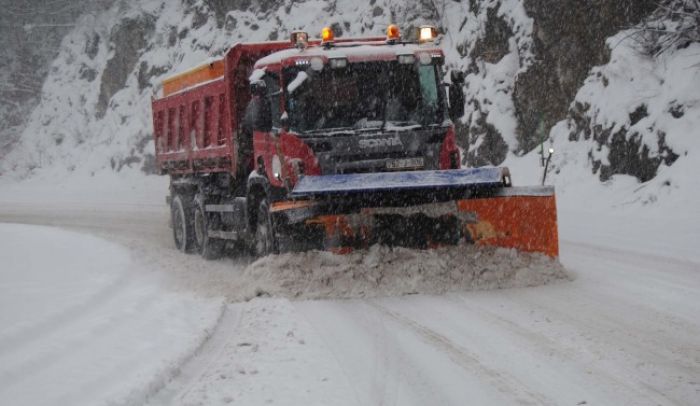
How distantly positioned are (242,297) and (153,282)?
6.14 feet

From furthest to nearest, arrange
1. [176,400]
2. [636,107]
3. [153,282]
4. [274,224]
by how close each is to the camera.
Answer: [636,107], [153,282], [274,224], [176,400]

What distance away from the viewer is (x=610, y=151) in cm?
1505

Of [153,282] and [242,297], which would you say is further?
[153,282]

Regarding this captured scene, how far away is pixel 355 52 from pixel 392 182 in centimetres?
193

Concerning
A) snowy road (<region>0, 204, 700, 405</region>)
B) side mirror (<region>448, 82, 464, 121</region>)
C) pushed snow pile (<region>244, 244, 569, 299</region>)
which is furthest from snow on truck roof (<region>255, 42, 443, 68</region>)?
snowy road (<region>0, 204, 700, 405</region>)

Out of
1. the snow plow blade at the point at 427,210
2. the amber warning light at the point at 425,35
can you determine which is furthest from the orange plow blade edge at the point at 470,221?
the amber warning light at the point at 425,35

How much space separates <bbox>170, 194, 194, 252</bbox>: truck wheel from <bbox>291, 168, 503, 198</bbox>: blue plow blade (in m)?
5.39

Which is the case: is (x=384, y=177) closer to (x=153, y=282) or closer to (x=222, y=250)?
(x=153, y=282)

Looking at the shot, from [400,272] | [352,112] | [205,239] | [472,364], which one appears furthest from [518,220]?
[205,239]

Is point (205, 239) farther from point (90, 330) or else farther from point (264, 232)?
point (90, 330)

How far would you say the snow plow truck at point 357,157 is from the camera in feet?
26.3

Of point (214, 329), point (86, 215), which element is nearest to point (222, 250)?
point (214, 329)

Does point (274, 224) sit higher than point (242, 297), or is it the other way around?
→ point (274, 224)

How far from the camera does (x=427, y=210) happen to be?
809cm
